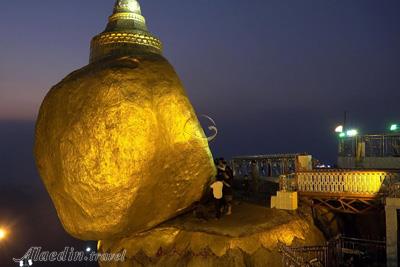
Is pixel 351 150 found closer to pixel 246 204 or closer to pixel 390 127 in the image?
pixel 390 127

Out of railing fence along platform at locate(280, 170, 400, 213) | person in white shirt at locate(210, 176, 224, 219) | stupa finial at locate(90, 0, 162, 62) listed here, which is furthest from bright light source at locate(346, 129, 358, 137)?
stupa finial at locate(90, 0, 162, 62)

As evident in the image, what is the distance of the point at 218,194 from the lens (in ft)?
38.2

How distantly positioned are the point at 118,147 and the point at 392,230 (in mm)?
8164

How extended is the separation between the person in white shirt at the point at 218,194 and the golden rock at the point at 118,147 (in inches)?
26.6

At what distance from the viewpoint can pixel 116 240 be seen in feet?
37.9

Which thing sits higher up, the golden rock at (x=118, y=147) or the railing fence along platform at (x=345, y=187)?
the golden rock at (x=118, y=147)

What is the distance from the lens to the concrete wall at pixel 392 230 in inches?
385

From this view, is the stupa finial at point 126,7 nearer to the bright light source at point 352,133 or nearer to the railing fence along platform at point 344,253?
the railing fence along platform at point 344,253

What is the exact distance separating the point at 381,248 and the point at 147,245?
23.7ft

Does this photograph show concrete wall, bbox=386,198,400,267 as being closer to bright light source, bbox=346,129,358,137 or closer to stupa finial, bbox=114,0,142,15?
bright light source, bbox=346,129,358,137

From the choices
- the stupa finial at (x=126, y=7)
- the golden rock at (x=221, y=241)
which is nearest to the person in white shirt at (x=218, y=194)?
the golden rock at (x=221, y=241)

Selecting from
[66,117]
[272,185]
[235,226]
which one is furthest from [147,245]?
[272,185]

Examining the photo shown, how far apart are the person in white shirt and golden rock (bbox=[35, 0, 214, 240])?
0.68 metres

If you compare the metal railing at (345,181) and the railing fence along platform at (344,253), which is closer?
the railing fence along platform at (344,253)
